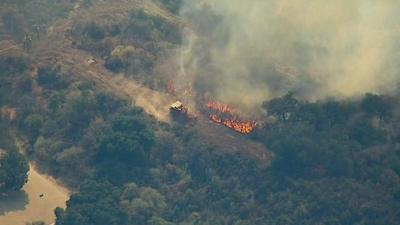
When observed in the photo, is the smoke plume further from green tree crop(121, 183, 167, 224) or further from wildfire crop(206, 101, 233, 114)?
green tree crop(121, 183, 167, 224)

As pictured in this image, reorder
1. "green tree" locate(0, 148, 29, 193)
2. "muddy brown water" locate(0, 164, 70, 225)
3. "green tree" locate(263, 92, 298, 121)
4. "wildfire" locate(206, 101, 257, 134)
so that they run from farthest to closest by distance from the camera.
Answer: "wildfire" locate(206, 101, 257, 134) < "green tree" locate(263, 92, 298, 121) < "green tree" locate(0, 148, 29, 193) < "muddy brown water" locate(0, 164, 70, 225)

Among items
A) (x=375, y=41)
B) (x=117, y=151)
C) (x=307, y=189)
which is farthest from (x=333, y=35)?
(x=117, y=151)

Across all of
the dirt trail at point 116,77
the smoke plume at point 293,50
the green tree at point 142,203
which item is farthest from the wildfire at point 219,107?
the green tree at point 142,203

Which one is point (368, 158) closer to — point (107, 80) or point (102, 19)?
point (107, 80)

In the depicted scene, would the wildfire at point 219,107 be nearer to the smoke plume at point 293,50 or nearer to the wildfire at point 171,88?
the smoke plume at point 293,50

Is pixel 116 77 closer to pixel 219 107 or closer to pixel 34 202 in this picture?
pixel 219 107

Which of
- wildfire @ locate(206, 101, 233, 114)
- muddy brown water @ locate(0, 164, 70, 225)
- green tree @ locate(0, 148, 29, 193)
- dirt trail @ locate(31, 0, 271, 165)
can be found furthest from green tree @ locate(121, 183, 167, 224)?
wildfire @ locate(206, 101, 233, 114)
